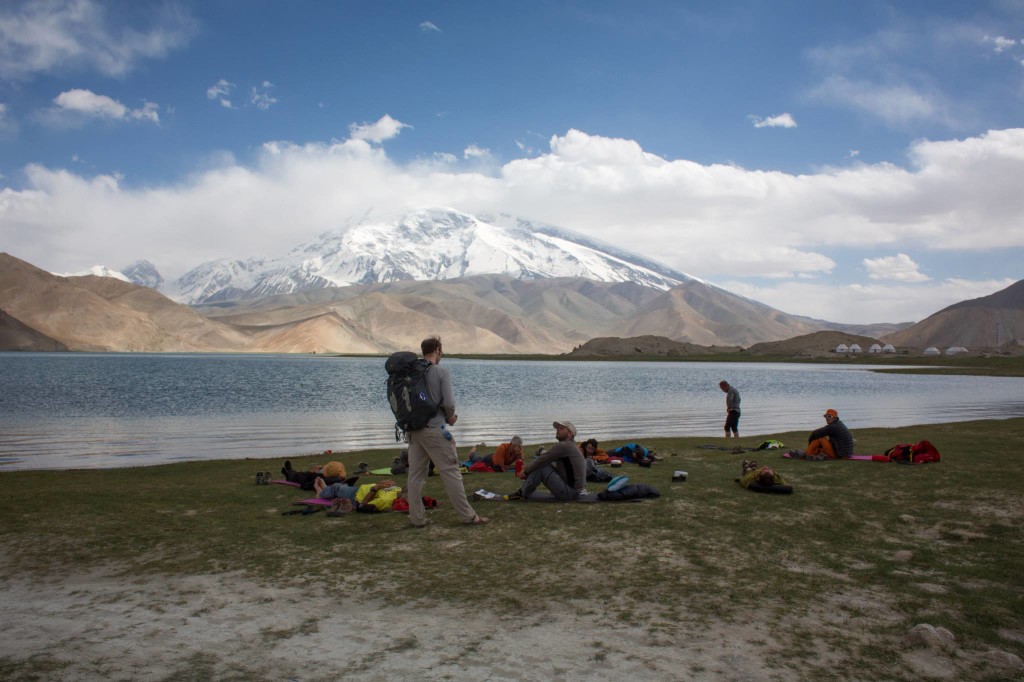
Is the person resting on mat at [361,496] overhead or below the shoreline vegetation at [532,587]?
overhead

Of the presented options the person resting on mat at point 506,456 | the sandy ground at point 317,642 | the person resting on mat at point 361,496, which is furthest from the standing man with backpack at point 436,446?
the person resting on mat at point 506,456

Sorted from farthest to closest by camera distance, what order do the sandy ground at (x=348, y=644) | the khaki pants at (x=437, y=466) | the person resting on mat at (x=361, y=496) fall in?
the person resting on mat at (x=361, y=496), the khaki pants at (x=437, y=466), the sandy ground at (x=348, y=644)

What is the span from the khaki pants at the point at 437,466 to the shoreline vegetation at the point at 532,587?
0.35 m

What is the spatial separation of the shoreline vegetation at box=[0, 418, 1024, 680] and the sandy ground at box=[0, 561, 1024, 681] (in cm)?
3

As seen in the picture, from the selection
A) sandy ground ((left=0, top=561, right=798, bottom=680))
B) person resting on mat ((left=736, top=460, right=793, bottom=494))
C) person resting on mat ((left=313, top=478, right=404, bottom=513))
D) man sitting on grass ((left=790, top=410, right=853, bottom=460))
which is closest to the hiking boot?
person resting on mat ((left=736, top=460, right=793, bottom=494))

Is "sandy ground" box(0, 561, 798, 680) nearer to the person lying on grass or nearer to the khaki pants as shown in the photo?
the khaki pants

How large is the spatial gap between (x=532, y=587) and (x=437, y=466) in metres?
3.13

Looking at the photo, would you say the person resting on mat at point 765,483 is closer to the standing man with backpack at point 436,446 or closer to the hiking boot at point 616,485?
the hiking boot at point 616,485

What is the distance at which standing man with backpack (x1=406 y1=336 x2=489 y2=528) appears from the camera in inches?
401

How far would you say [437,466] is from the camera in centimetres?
Answer: 1051

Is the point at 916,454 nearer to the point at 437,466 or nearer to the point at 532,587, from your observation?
the point at 437,466

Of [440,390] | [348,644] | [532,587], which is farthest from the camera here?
[440,390]

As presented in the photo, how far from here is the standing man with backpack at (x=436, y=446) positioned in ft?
33.4

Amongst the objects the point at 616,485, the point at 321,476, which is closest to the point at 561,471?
the point at 616,485
